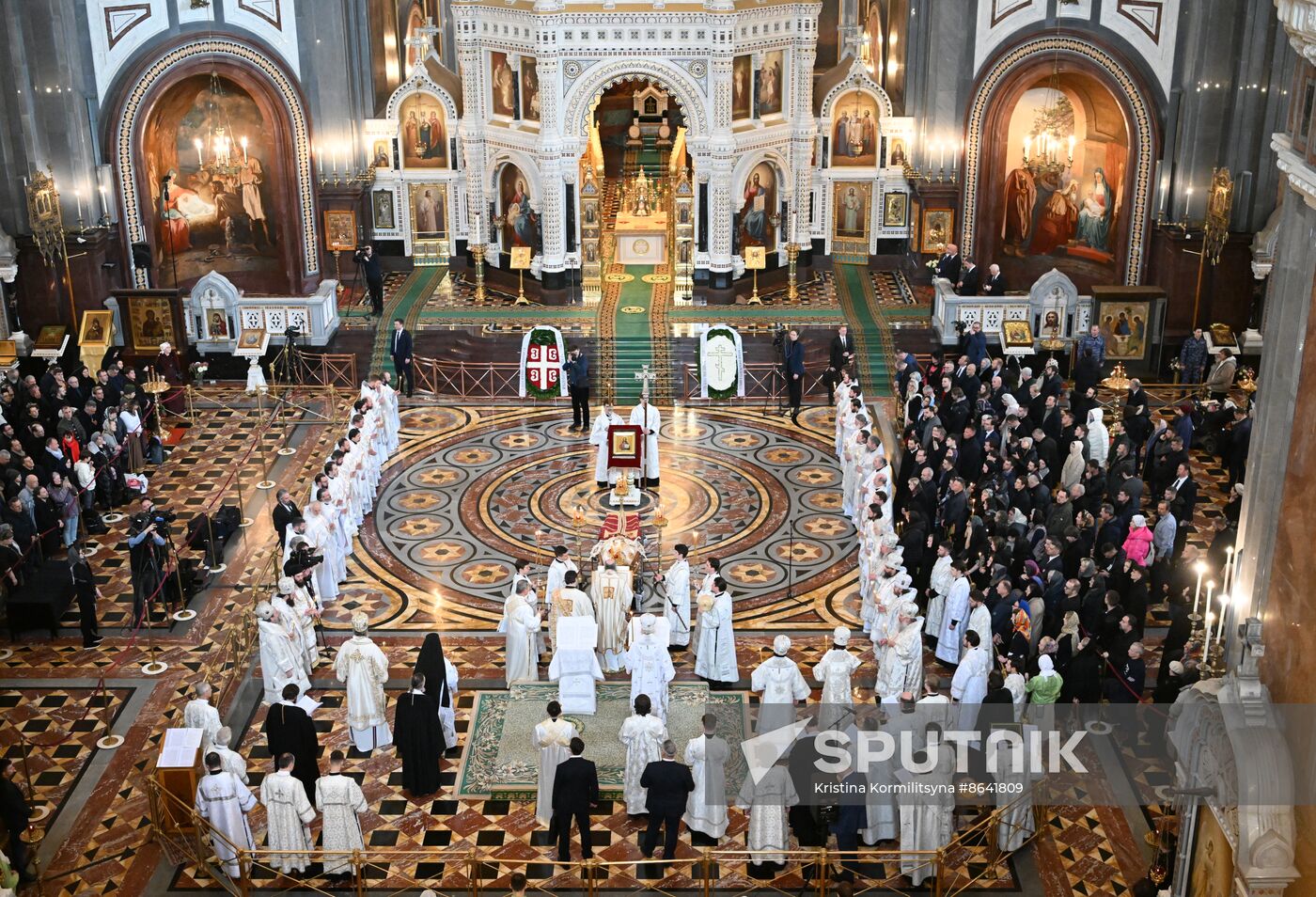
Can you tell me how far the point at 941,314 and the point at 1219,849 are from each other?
1566 centimetres

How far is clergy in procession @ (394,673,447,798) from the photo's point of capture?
13.4 m

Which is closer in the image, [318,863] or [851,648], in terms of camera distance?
[318,863]

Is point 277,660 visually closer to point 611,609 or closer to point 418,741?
point 418,741

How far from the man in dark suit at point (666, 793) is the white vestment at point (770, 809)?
545mm

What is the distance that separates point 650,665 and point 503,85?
A: 16.3 meters

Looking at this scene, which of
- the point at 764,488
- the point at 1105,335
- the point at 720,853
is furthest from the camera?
the point at 1105,335

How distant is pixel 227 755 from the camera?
1249cm

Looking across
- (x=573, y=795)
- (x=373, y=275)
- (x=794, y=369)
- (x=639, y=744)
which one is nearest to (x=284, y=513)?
(x=639, y=744)

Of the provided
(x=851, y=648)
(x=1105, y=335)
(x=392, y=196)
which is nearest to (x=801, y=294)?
(x=1105, y=335)

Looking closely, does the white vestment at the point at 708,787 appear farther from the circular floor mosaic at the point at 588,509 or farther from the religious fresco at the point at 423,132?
the religious fresco at the point at 423,132

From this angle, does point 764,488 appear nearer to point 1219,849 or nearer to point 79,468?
point 79,468

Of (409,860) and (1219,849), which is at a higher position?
(1219,849)

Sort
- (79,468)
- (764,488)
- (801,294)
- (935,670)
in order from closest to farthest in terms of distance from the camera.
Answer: (935,670) < (79,468) < (764,488) < (801,294)

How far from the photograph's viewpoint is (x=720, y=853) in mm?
12016
